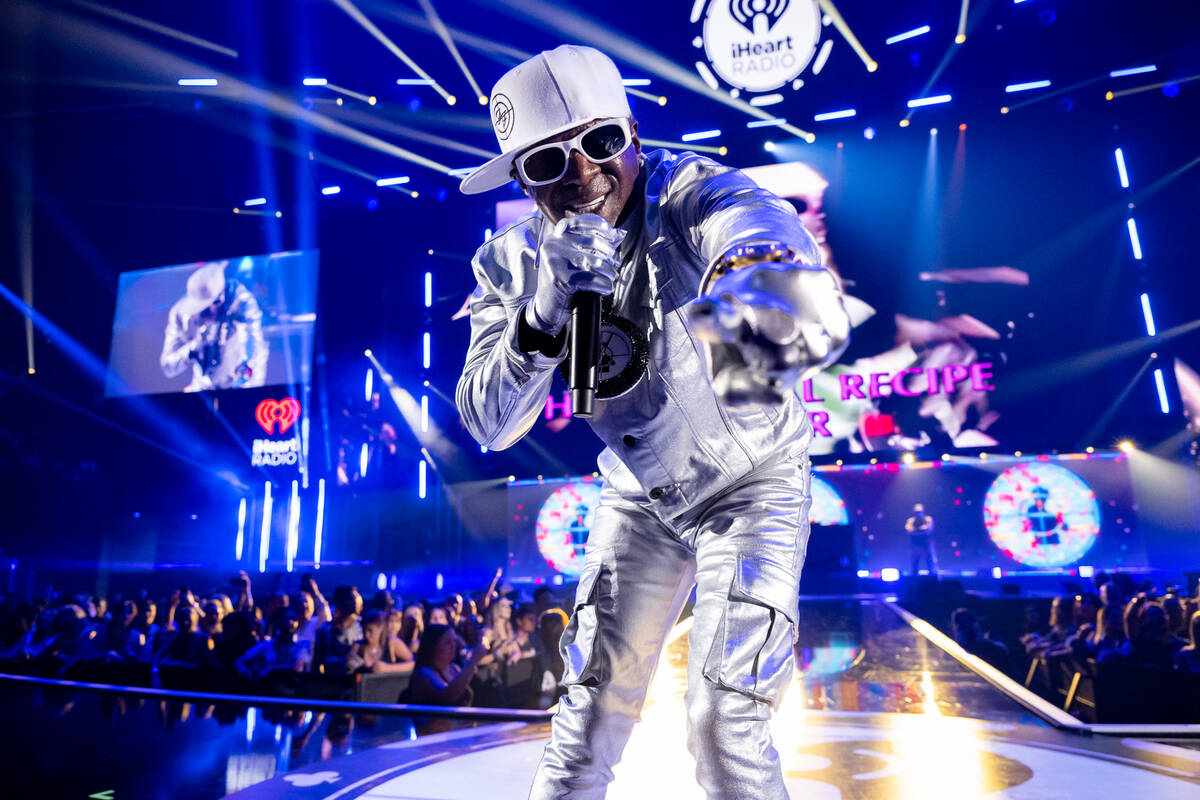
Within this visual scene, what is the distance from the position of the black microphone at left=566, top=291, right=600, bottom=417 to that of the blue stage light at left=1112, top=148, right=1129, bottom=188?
13497 mm

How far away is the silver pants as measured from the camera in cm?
165

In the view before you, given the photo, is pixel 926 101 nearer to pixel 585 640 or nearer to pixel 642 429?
pixel 642 429

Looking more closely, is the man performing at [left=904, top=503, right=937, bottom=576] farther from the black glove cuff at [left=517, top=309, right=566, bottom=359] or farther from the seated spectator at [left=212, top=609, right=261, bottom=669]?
the black glove cuff at [left=517, top=309, right=566, bottom=359]

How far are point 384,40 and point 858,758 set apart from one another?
11.4m

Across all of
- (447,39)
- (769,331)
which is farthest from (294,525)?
(769,331)

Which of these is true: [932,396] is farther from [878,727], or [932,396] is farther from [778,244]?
[778,244]

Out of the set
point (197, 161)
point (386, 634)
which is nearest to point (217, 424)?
point (197, 161)

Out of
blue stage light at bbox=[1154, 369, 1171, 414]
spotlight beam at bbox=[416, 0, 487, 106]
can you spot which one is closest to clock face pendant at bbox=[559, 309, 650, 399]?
spotlight beam at bbox=[416, 0, 487, 106]

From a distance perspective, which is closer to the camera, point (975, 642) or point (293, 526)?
point (975, 642)

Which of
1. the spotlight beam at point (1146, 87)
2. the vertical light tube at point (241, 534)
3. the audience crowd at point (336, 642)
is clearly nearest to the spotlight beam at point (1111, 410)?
the spotlight beam at point (1146, 87)

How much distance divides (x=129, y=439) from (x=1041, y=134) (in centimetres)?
1870

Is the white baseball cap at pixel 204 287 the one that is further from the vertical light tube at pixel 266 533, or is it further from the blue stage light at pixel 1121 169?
the blue stage light at pixel 1121 169

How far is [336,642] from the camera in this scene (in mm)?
6223

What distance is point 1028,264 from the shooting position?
39.6ft
